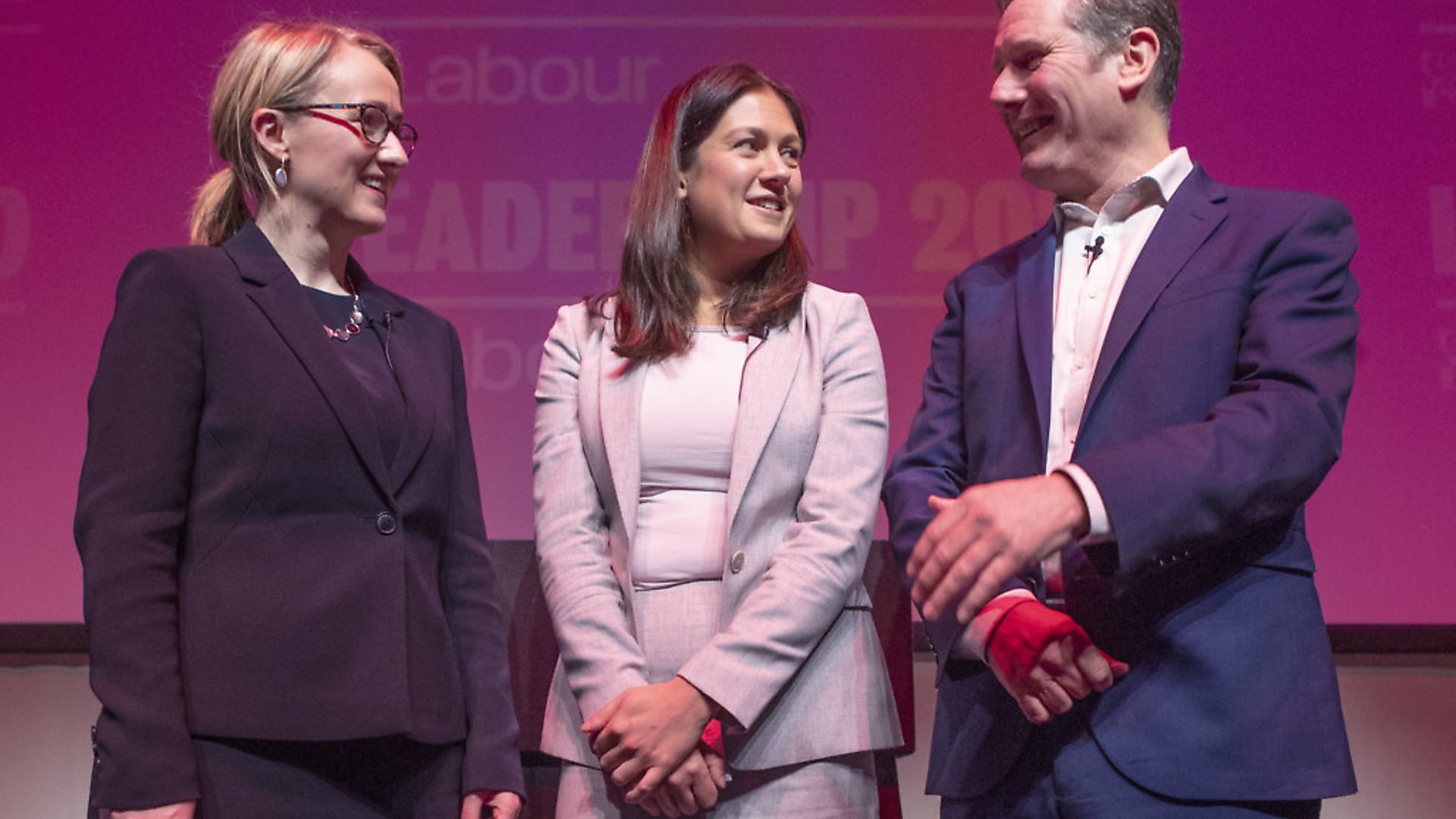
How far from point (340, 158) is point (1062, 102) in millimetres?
1088

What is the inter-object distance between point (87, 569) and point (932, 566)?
106 cm

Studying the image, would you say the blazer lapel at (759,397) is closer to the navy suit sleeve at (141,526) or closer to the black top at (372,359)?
the black top at (372,359)

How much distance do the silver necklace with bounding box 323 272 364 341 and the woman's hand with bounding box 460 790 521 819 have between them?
70cm

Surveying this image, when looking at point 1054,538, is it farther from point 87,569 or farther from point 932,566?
point 87,569

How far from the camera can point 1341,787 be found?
4.97ft

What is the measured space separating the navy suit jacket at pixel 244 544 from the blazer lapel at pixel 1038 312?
89 cm

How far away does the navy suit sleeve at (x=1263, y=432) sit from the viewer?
56.5 inches

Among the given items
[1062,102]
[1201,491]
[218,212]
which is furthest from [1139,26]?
[218,212]

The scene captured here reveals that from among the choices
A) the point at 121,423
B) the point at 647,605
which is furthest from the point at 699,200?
the point at 121,423

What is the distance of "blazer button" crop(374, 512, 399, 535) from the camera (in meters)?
1.88

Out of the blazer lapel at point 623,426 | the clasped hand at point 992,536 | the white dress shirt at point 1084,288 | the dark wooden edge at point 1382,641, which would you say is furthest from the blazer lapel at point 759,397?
the dark wooden edge at point 1382,641

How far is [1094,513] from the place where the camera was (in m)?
1.43

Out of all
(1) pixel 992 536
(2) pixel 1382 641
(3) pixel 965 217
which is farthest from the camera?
(3) pixel 965 217

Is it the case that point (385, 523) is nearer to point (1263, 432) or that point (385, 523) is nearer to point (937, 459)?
point (937, 459)
